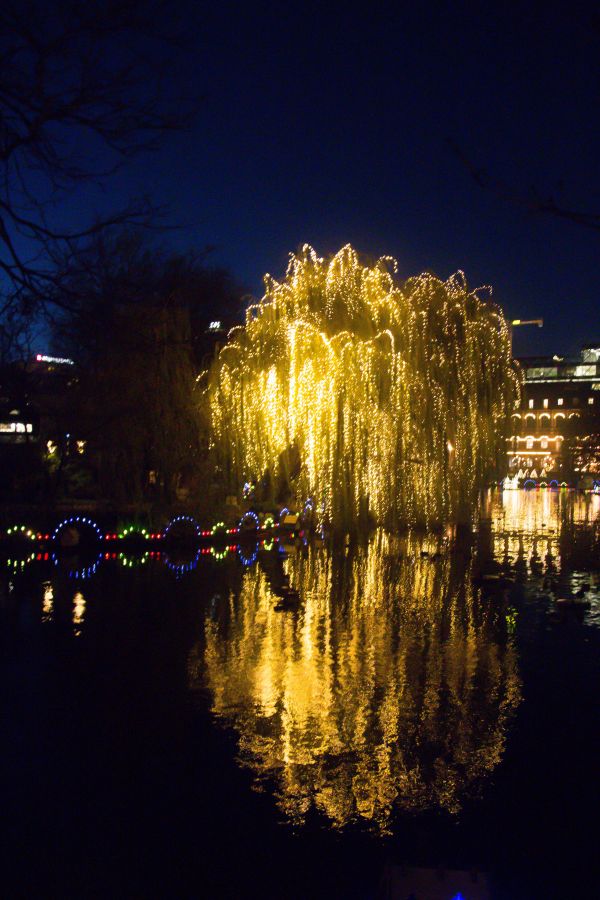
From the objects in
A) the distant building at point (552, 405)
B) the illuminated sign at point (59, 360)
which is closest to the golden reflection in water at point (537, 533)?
the illuminated sign at point (59, 360)

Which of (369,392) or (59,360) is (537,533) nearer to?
(369,392)

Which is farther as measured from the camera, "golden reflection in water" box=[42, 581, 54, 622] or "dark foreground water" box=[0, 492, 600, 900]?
"golden reflection in water" box=[42, 581, 54, 622]

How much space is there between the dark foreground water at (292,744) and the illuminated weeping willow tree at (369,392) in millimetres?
9436

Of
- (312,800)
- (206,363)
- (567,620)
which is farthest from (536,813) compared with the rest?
(206,363)

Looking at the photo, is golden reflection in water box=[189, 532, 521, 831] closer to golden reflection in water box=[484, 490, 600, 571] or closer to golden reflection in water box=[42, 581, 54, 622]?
golden reflection in water box=[42, 581, 54, 622]

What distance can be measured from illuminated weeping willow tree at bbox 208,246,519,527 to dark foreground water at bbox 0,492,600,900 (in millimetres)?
9436

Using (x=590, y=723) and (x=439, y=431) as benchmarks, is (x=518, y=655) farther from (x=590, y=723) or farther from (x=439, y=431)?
(x=439, y=431)

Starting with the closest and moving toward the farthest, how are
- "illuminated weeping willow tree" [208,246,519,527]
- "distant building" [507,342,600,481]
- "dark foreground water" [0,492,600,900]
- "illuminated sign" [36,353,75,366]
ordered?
"dark foreground water" [0,492,600,900] < "illuminated weeping willow tree" [208,246,519,527] < "illuminated sign" [36,353,75,366] < "distant building" [507,342,600,481]

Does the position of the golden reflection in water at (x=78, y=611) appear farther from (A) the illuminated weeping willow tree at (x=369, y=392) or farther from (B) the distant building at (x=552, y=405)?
(B) the distant building at (x=552, y=405)

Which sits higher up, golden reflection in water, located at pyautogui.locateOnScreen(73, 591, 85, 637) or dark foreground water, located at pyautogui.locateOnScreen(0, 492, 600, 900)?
golden reflection in water, located at pyautogui.locateOnScreen(73, 591, 85, 637)

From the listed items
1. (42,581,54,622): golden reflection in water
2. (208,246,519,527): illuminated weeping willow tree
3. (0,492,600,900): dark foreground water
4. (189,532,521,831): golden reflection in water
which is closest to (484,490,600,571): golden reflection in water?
(208,246,519,527): illuminated weeping willow tree

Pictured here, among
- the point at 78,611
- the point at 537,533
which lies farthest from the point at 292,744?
the point at 537,533

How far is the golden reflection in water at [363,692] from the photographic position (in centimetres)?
581

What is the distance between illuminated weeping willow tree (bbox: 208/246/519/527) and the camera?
2230 cm
